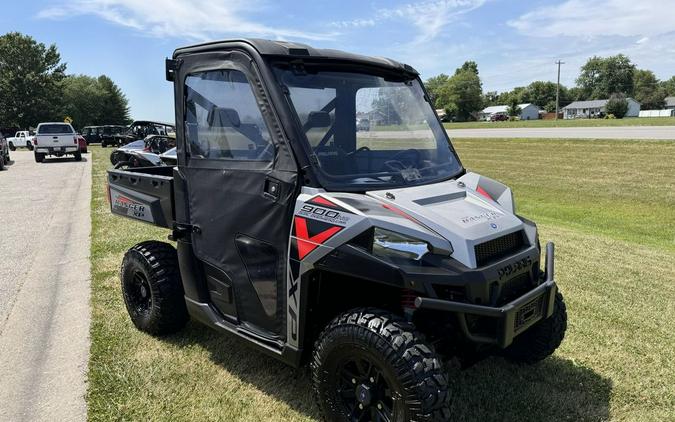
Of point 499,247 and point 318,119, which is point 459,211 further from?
point 318,119

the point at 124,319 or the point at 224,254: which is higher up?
the point at 224,254

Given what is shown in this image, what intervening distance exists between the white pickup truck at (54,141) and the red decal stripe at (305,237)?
23.3 metres

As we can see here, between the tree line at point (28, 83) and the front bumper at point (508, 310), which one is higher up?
the tree line at point (28, 83)

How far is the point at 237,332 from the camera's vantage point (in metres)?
3.28

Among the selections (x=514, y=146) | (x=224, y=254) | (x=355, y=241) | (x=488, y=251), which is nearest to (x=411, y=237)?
(x=355, y=241)

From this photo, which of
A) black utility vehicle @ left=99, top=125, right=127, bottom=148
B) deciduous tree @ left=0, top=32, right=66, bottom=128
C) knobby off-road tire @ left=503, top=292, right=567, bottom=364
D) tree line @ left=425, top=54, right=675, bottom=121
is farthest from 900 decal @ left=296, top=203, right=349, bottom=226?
tree line @ left=425, top=54, right=675, bottom=121

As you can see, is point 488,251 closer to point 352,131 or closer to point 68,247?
point 352,131

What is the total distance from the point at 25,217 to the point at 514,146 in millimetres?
21374

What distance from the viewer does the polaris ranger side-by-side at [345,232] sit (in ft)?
8.25

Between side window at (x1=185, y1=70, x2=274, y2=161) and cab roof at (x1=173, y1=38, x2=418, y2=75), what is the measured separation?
6.4 inches

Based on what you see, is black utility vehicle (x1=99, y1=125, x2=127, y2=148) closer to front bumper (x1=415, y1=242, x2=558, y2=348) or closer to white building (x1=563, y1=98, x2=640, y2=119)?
front bumper (x1=415, y1=242, x2=558, y2=348)

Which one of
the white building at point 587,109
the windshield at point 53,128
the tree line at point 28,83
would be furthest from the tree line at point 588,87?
the windshield at point 53,128

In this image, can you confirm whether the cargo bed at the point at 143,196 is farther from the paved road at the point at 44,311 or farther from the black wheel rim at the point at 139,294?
the paved road at the point at 44,311

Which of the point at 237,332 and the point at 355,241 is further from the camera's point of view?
the point at 237,332
